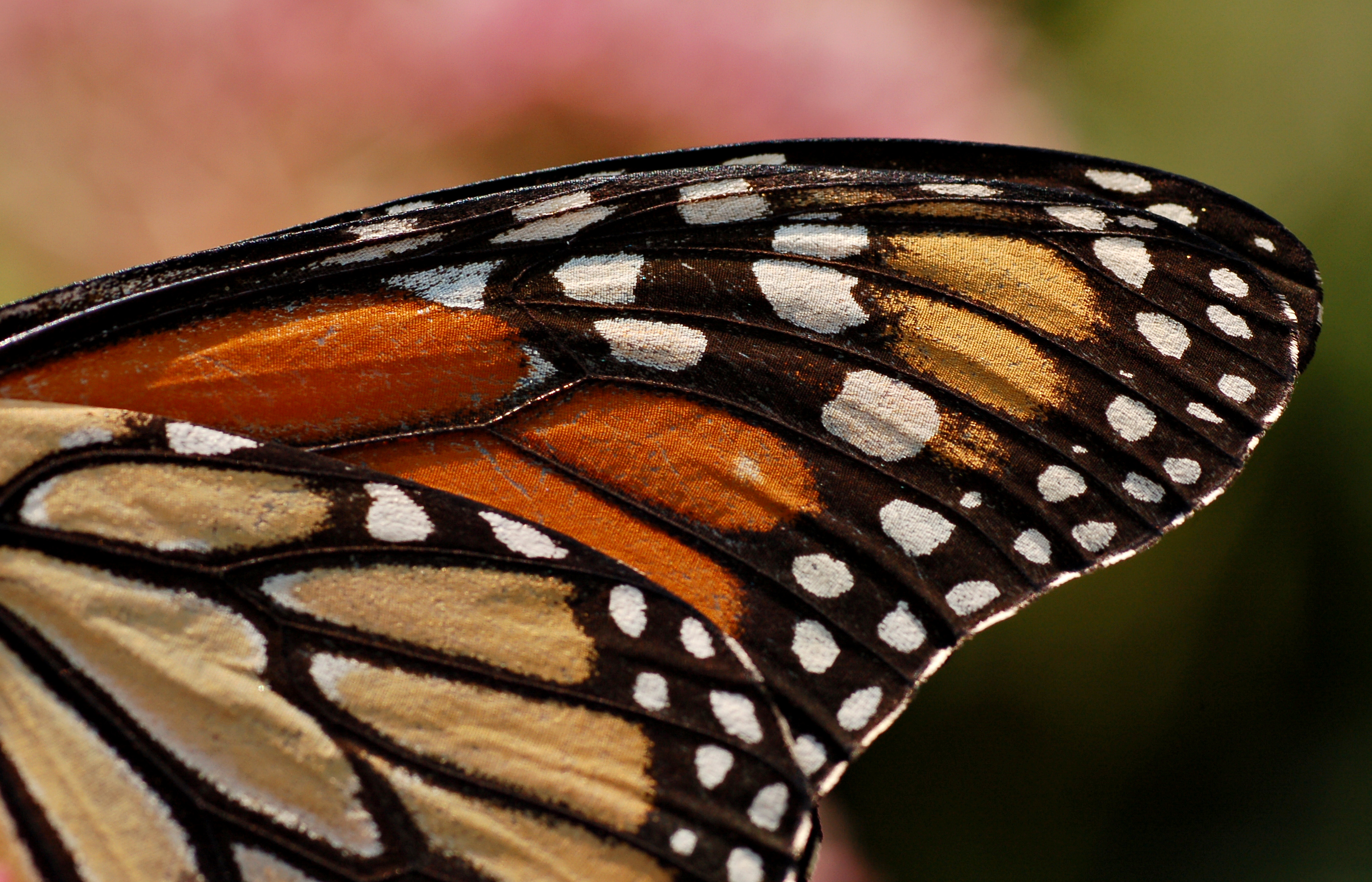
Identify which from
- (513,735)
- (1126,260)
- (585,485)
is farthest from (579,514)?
(1126,260)

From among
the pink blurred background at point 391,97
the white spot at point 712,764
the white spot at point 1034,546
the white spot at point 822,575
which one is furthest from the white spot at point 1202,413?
the pink blurred background at point 391,97

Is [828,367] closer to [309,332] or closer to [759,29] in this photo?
[309,332]

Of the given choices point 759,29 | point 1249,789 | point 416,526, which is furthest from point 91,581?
point 1249,789

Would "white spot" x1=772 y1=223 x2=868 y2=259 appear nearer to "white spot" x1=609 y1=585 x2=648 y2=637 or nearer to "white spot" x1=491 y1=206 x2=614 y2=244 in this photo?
"white spot" x1=491 y1=206 x2=614 y2=244

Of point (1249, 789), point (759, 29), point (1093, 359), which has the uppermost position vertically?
point (759, 29)

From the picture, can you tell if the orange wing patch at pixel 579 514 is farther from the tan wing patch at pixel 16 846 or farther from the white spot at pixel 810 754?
the tan wing patch at pixel 16 846

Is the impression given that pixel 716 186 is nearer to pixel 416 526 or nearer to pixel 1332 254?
pixel 416 526

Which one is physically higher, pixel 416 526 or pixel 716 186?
pixel 716 186

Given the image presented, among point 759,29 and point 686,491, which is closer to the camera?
point 686,491

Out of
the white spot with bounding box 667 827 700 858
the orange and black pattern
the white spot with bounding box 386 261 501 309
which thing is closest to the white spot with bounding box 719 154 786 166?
the orange and black pattern
